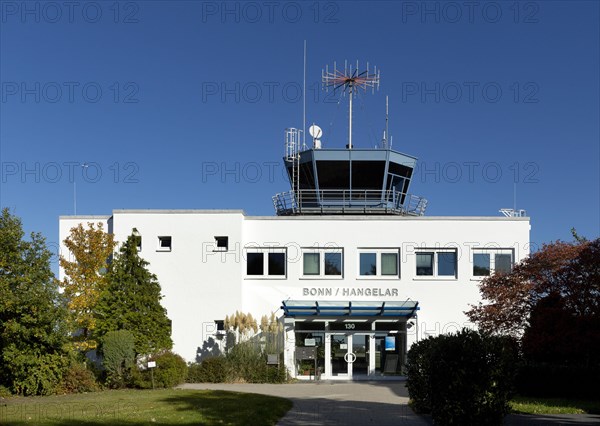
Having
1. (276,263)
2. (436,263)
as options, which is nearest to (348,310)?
(276,263)

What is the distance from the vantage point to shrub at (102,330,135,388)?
22.9 metres

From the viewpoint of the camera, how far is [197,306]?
27.3m

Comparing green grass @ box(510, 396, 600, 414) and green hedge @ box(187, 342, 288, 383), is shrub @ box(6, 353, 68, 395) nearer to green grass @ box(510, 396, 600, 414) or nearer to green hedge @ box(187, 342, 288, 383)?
Answer: green hedge @ box(187, 342, 288, 383)

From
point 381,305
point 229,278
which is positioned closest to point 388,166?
point 381,305

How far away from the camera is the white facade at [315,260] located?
2731cm

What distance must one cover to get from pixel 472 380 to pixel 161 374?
533 inches

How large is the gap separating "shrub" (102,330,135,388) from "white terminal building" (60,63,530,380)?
12.8 ft

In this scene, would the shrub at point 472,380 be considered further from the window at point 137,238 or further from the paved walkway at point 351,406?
the window at point 137,238

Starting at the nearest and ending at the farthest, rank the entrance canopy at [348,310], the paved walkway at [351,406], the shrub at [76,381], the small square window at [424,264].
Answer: the paved walkway at [351,406]
the shrub at [76,381]
the entrance canopy at [348,310]
the small square window at [424,264]

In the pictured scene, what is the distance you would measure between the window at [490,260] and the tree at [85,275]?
571 inches

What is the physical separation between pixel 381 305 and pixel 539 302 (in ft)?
22.7

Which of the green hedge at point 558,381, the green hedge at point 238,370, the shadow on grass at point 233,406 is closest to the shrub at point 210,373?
the green hedge at point 238,370

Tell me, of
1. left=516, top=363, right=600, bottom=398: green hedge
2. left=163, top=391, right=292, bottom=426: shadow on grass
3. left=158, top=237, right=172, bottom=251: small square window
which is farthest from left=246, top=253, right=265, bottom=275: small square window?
left=516, top=363, right=600, bottom=398: green hedge

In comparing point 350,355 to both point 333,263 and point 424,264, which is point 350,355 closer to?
point 333,263
